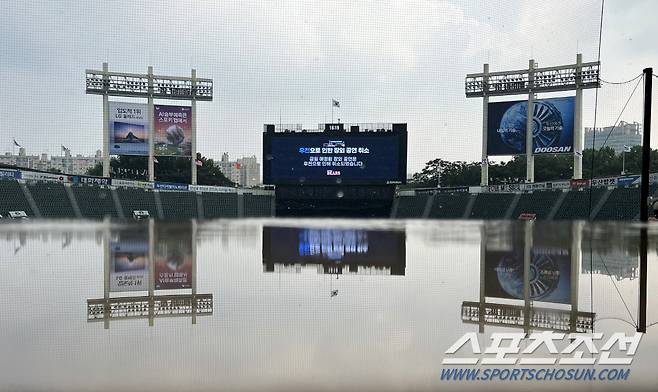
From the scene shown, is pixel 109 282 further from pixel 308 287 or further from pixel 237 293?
pixel 308 287

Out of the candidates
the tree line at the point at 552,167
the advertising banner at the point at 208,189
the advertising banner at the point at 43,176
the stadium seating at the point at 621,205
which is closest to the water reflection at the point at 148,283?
the stadium seating at the point at 621,205

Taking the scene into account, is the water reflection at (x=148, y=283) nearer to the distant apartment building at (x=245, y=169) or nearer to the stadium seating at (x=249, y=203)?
the stadium seating at (x=249, y=203)

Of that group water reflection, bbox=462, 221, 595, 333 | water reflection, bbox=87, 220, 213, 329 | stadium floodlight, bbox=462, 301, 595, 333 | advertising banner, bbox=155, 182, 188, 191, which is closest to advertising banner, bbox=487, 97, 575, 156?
advertising banner, bbox=155, 182, 188, 191

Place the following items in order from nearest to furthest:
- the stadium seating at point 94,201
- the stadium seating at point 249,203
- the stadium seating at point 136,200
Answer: the stadium seating at point 249,203
the stadium seating at point 94,201
the stadium seating at point 136,200

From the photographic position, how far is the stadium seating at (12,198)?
99.6ft

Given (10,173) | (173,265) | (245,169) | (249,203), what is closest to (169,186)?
(249,203)

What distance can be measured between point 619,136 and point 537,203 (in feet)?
173

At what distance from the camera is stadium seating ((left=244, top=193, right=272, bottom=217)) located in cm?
4119

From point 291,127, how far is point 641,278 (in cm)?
3527

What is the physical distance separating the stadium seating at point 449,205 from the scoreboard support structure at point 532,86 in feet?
8.98

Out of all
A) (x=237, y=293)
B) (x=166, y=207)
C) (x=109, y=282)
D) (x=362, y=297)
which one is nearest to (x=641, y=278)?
(x=362, y=297)

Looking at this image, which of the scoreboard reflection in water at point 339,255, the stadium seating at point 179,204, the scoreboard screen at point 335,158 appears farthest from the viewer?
the stadium seating at point 179,204

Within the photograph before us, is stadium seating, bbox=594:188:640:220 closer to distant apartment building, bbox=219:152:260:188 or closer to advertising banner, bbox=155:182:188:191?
advertising banner, bbox=155:182:188:191

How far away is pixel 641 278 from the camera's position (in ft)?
17.6
